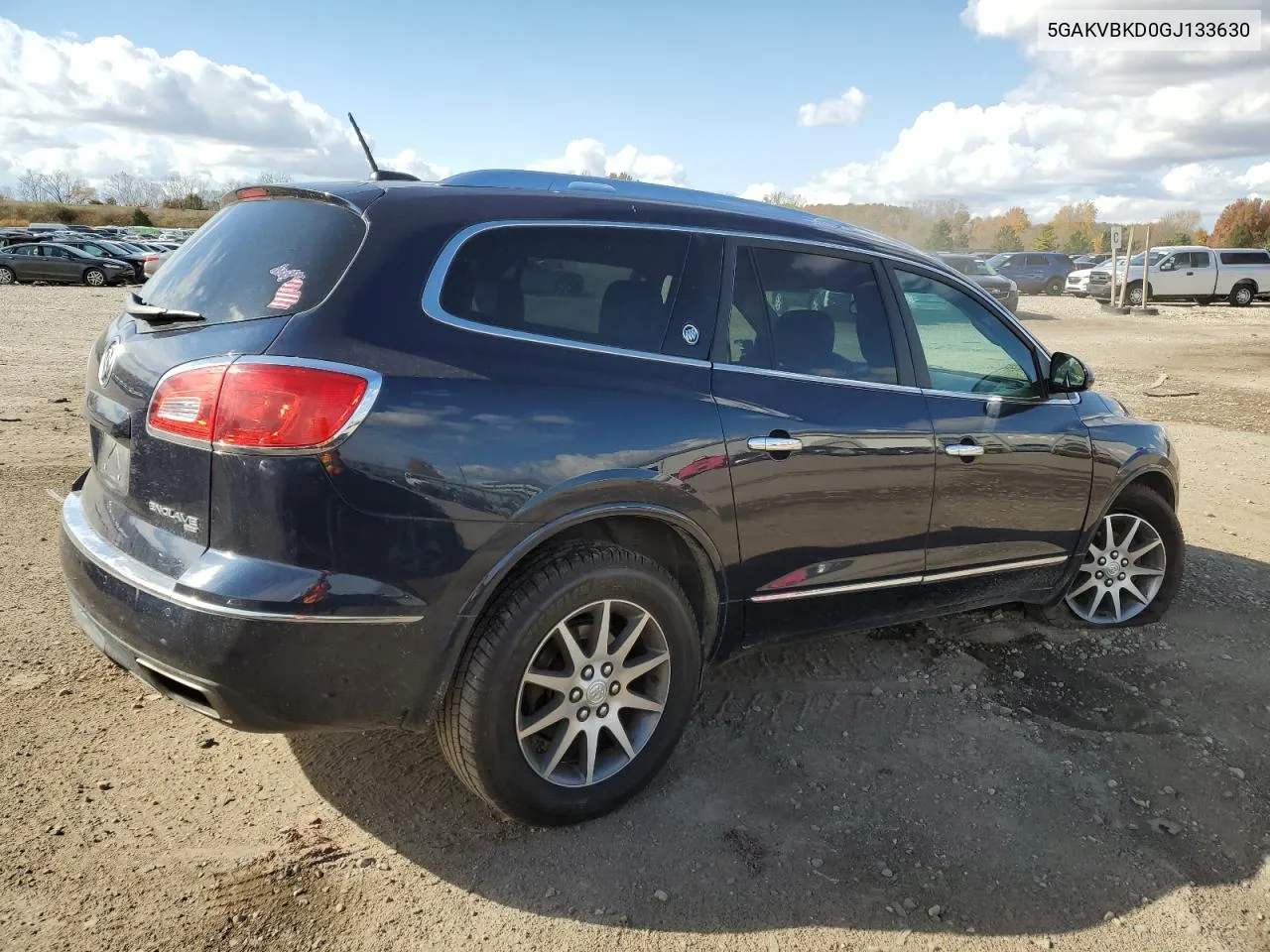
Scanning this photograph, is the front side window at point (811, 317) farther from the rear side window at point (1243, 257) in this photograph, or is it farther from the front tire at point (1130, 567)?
the rear side window at point (1243, 257)

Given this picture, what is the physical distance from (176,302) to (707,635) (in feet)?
6.51

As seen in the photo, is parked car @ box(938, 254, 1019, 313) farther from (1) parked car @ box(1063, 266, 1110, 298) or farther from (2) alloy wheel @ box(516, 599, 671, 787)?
(2) alloy wheel @ box(516, 599, 671, 787)

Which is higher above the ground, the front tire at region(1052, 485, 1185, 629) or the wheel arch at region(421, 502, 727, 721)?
the wheel arch at region(421, 502, 727, 721)

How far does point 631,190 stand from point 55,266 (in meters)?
34.4

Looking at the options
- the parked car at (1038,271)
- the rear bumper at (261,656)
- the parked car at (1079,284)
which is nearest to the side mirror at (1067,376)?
the rear bumper at (261,656)

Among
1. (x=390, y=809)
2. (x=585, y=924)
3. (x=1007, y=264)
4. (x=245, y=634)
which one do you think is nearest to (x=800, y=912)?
(x=585, y=924)

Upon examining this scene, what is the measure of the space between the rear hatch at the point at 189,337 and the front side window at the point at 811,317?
1.32m

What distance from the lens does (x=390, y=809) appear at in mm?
2982

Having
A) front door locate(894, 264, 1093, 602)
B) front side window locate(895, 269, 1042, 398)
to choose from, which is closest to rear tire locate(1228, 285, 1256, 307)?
front door locate(894, 264, 1093, 602)

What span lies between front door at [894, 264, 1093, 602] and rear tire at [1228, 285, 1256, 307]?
33.5 meters

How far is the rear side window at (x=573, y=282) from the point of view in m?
2.70

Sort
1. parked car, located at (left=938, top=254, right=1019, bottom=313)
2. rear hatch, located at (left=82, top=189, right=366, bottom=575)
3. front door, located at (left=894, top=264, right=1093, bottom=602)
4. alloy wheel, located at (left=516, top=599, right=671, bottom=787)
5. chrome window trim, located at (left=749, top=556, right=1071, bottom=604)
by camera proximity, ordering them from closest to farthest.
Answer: rear hatch, located at (left=82, top=189, right=366, bottom=575) → alloy wheel, located at (left=516, top=599, right=671, bottom=787) → chrome window trim, located at (left=749, top=556, right=1071, bottom=604) → front door, located at (left=894, top=264, right=1093, bottom=602) → parked car, located at (left=938, top=254, right=1019, bottom=313)

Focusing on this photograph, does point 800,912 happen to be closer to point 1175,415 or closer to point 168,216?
point 1175,415

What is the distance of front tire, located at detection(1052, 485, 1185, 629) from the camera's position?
15.2 ft
